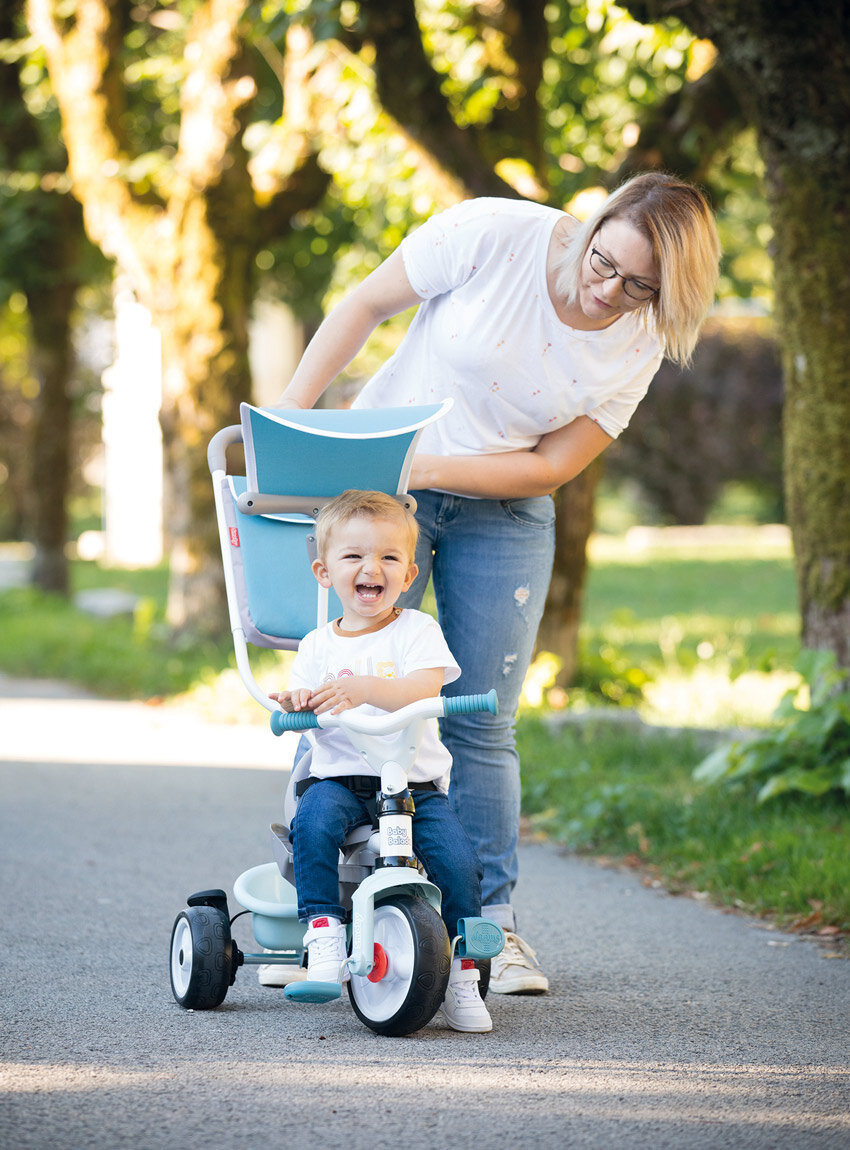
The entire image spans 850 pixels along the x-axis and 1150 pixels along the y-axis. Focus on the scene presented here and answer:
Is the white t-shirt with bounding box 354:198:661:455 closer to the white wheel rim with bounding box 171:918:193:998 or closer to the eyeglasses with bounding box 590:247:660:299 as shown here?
the eyeglasses with bounding box 590:247:660:299

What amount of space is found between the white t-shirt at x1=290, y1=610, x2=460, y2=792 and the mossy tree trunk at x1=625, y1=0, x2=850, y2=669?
2.88m

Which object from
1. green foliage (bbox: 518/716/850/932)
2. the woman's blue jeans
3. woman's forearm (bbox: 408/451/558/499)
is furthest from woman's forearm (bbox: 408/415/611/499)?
green foliage (bbox: 518/716/850/932)

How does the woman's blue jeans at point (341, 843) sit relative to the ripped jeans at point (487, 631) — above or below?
below

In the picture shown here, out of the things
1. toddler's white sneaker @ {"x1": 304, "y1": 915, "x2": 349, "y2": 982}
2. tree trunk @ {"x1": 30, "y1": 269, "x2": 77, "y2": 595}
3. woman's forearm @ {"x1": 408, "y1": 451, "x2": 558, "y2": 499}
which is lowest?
toddler's white sneaker @ {"x1": 304, "y1": 915, "x2": 349, "y2": 982}

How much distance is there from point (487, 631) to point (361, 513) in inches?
24.3

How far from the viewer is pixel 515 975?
12.2 feet

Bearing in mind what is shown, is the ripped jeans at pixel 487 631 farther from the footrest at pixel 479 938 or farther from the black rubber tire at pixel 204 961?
the black rubber tire at pixel 204 961

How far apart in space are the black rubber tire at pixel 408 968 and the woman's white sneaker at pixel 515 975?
20.2 inches

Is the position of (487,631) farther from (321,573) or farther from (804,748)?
(804,748)

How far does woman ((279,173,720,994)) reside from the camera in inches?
138

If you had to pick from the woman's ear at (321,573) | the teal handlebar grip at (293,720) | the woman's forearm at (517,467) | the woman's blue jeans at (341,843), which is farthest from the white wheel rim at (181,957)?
the woman's forearm at (517,467)

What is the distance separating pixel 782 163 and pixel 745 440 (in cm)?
2204

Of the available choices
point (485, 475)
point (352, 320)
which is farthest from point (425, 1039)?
point (352, 320)

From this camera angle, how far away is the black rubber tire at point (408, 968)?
3.13 meters
